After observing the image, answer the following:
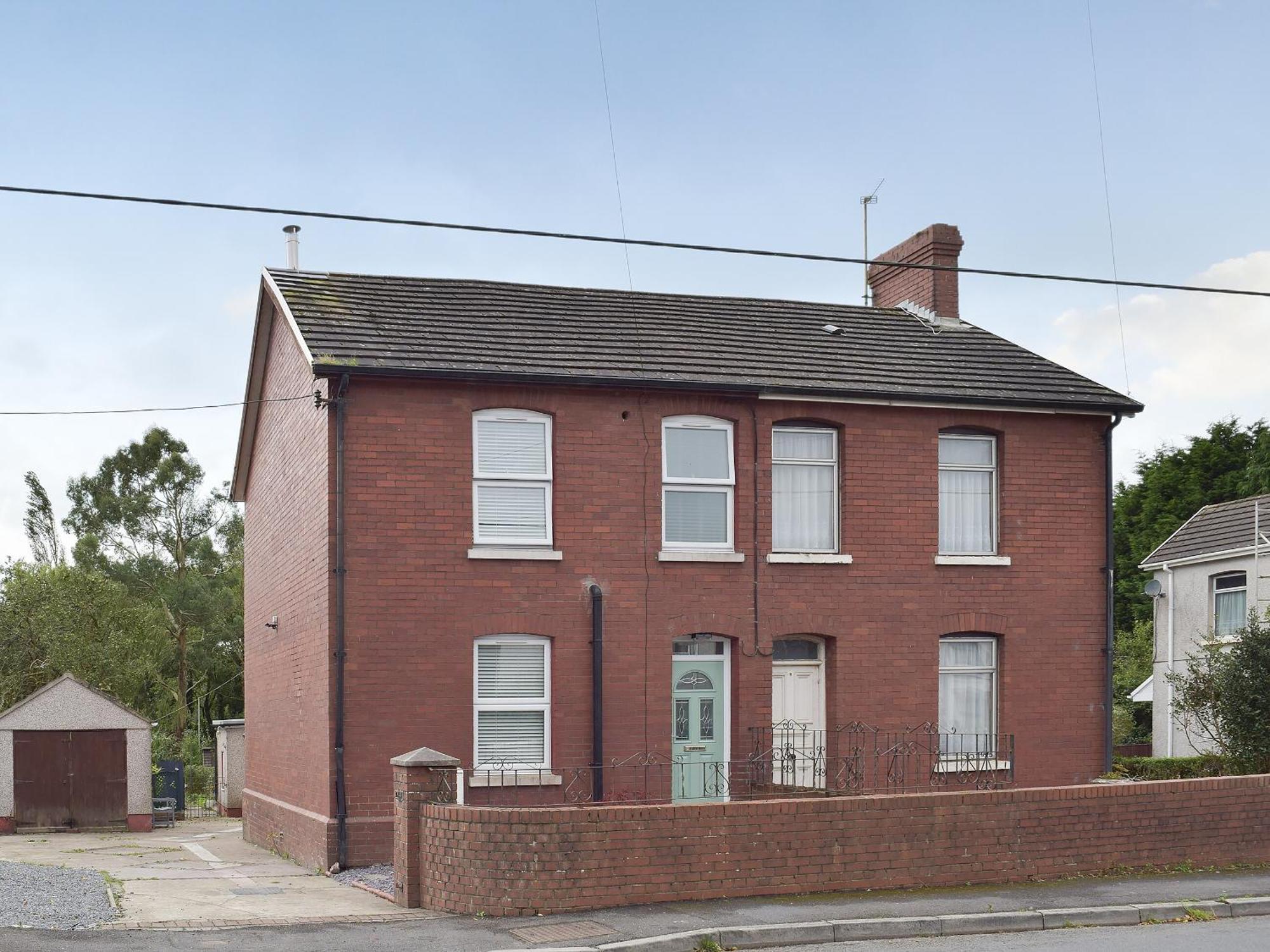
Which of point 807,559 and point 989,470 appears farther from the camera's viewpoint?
point 989,470

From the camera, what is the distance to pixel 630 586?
18.9 metres

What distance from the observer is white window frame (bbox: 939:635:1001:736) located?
20.4 meters

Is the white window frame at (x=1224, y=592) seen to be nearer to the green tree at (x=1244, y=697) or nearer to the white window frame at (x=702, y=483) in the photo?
the green tree at (x=1244, y=697)

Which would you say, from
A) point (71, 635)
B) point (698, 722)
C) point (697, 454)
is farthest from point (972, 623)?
point (71, 635)

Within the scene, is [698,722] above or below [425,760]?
below

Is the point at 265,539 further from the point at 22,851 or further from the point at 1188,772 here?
the point at 1188,772

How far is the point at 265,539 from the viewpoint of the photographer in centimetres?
2347

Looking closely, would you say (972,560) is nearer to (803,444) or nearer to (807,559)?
(807,559)

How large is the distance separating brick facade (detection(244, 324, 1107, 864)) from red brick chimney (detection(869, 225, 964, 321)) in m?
3.63

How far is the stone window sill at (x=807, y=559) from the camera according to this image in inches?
768

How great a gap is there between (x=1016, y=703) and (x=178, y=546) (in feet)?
139

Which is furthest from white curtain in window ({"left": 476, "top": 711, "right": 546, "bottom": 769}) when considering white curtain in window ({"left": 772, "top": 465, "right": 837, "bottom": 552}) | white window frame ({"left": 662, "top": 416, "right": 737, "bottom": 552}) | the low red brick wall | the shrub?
the shrub

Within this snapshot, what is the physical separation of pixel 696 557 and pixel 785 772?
10.2ft

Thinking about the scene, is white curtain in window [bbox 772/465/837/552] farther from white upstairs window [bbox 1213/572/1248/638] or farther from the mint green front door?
white upstairs window [bbox 1213/572/1248/638]
